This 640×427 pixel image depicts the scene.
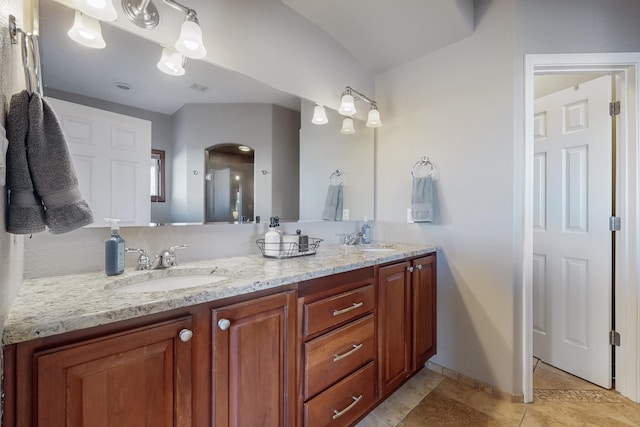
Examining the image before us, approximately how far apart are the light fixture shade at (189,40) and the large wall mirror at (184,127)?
0.15m

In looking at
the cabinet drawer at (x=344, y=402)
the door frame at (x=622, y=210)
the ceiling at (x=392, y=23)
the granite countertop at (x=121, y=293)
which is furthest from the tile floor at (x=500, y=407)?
the ceiling at (x=392, y=23)

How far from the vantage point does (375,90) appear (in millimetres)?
2527

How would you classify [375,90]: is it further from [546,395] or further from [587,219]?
[546,395]

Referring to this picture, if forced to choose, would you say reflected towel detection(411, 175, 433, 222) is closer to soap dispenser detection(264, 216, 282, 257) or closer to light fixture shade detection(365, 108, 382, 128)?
light fixture shade detection(365, 108, 382, 128)

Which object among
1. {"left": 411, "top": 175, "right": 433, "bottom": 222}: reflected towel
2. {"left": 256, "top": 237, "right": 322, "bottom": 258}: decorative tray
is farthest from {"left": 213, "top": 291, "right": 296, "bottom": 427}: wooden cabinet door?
{"left": 411, "top": 175, "right": 433, "bottom": 222}: reflected towel

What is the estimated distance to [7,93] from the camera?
682mm

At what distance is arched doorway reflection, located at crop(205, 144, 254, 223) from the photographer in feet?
5.00

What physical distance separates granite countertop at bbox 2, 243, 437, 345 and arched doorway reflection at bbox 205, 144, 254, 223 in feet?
0.88

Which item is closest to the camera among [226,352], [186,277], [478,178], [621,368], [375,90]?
[226,352]

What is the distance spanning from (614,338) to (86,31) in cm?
324

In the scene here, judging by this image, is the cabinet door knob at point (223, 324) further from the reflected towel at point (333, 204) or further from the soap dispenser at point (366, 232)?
the soap dispenser at point (366, 232)

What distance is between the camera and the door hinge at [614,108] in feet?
5.91

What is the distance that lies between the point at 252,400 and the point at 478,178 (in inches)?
71.7

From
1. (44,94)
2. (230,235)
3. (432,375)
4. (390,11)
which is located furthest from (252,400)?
(390,11)
